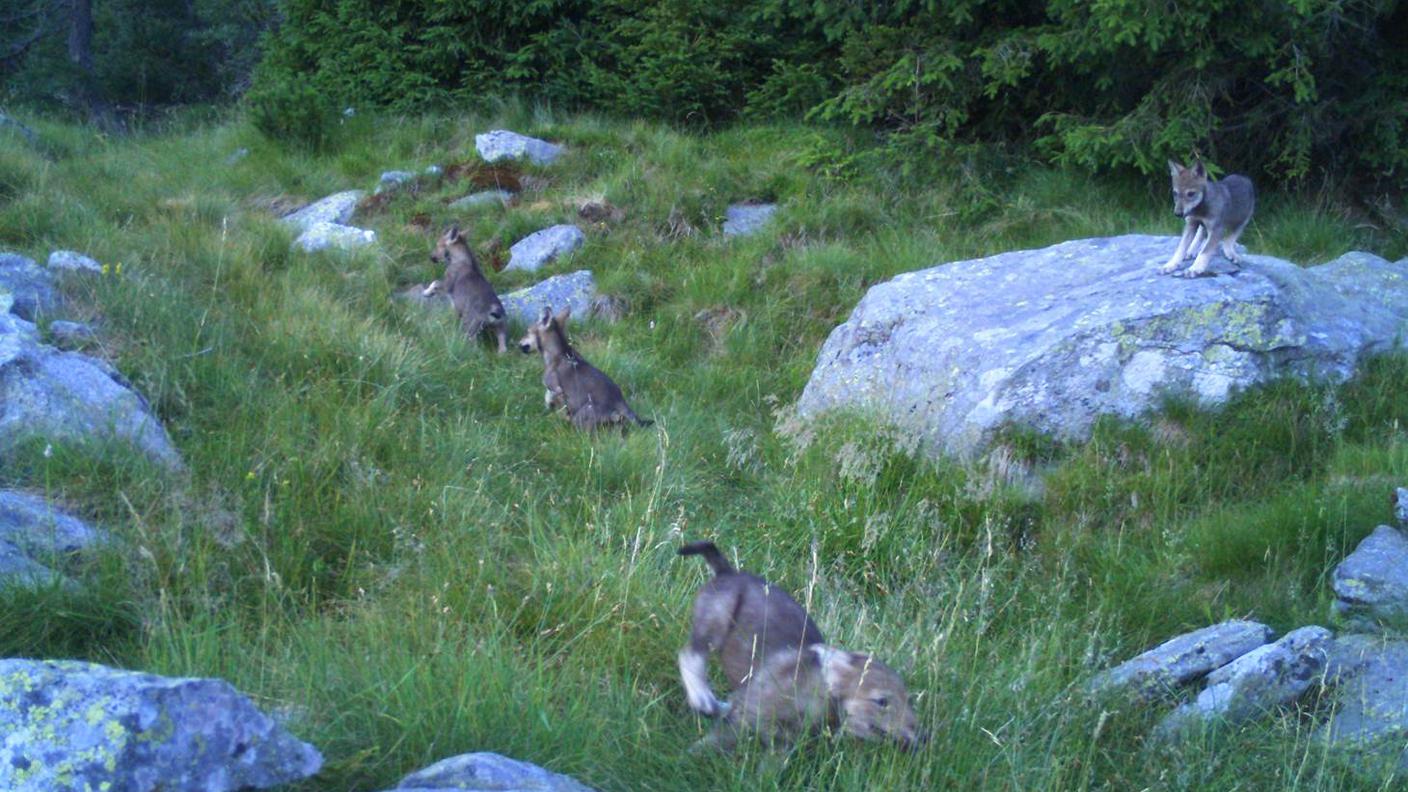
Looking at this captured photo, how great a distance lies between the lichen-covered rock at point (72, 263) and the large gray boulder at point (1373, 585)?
7.59m

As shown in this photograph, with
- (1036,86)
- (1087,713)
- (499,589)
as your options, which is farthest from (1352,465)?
(1036,86)

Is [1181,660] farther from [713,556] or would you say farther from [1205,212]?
[1205,212]

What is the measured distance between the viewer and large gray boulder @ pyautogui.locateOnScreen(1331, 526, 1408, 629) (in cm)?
575

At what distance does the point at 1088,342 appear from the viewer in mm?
8195

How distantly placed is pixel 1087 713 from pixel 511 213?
910 cm

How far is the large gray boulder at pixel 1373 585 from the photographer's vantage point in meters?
5.75

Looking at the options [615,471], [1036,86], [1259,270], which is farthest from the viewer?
[1036,86]

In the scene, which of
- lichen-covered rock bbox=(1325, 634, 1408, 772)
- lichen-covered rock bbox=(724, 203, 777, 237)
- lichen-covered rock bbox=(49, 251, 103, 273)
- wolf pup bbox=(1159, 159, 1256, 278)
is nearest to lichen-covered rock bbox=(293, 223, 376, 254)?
lichen-covered rock bbox=(49, 251, 103, 273)

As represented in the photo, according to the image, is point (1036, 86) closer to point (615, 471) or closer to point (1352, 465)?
point (1352, 465)

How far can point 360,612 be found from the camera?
206 inches

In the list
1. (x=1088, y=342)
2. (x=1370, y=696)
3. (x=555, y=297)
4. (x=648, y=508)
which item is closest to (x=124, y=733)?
(x=648, y=508)

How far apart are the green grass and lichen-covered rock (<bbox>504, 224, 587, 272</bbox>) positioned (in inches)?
9.3

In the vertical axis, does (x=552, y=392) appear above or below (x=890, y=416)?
below

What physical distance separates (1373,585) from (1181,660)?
1.13 m
